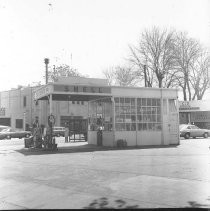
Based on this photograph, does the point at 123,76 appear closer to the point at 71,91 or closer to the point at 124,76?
the point at 124,76

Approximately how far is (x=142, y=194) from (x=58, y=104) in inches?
1785

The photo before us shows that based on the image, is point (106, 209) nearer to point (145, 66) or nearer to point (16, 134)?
point (16, 134)

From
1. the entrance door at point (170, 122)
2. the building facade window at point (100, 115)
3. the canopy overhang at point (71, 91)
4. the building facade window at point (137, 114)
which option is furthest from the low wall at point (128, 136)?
the canopy overhang at point (71, 91)

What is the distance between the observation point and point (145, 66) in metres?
48.1

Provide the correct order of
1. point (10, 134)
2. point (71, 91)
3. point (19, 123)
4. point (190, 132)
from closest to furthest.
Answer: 1. point (71, 91)
2. point (190, 132)
3. point (10, 134)
4. point (19, 123)

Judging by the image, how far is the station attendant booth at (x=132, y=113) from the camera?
20734mm

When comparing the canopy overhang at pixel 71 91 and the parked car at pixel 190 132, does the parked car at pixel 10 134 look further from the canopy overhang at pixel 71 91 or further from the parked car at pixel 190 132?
the canopy overhang at pixel 71 91

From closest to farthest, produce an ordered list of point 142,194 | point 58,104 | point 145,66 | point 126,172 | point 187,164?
point 142,194 → point 126,172 → point 187,164 → point 145,66 → point 58,104

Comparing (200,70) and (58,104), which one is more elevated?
(200,70)

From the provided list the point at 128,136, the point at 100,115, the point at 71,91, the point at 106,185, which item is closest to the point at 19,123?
the point at 100,115

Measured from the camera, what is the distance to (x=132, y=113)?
21156 millimetres

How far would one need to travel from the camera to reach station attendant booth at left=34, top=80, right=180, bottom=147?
20734 millimetres

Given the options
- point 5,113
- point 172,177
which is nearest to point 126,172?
point 172,177

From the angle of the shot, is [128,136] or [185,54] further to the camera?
[185,54]
